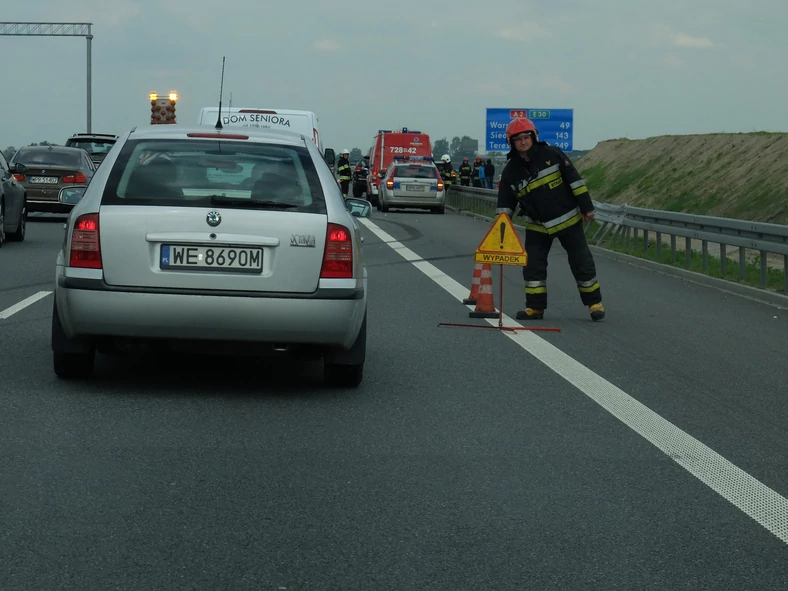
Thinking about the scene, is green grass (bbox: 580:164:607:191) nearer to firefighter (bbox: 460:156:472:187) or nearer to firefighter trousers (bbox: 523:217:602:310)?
firefighter (bbox: 460:156:472:187)

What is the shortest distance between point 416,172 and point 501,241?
28.1 m

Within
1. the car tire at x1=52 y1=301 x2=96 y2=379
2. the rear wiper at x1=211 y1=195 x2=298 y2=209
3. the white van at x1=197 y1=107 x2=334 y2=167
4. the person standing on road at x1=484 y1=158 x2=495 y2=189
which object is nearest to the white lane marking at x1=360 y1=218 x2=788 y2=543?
the rear wiper at x1=211 y1=195 x2=298 y2=209

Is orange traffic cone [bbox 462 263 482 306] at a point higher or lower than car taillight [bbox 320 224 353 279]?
lower

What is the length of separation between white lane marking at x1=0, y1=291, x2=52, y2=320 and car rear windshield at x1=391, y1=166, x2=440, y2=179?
2650cm

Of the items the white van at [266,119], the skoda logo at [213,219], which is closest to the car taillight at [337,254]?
the skoda logo at [213,219]

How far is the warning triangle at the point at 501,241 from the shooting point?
12156mm

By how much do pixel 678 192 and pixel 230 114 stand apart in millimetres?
22413

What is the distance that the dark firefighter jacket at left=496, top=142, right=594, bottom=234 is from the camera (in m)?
→ 12.5

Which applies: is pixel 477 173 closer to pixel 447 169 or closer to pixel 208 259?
pixel 447 169

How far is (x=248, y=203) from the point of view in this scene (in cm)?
776

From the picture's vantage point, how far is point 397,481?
592 centimetres

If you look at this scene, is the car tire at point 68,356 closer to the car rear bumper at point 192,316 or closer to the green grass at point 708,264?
the car rear bumper at point 192,316

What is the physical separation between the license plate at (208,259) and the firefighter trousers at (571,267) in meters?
5.21

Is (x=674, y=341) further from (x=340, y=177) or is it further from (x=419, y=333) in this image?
(x=340, y=177)
